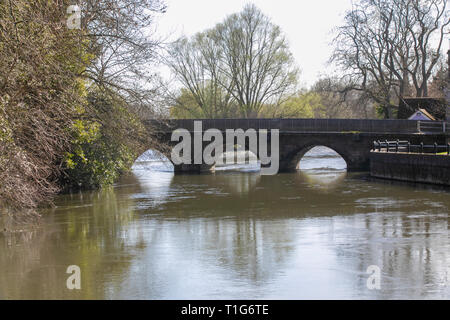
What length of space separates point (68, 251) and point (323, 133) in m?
24.5

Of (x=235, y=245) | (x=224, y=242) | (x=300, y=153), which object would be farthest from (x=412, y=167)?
(x=235, y=245)

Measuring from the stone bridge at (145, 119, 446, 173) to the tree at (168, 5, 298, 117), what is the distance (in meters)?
11.9

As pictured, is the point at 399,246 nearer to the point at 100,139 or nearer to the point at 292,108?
→ the point at 100,139

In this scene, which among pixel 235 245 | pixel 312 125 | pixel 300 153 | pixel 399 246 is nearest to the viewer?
pixel 399 246

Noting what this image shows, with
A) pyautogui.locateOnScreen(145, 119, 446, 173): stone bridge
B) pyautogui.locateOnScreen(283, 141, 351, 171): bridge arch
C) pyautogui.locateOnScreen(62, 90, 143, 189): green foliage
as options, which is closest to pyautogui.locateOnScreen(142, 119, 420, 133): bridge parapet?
pyautogui.locateOnScreen(145, 119, 446, 173): stone bridge

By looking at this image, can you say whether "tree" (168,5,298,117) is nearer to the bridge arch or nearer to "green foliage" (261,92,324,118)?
"green foliage" (261,92,324,118)

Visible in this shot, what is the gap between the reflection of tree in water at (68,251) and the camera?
11383 mm

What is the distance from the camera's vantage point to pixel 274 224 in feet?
59.7

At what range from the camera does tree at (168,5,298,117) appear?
48.5 metres

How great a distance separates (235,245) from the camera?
15.1 metres

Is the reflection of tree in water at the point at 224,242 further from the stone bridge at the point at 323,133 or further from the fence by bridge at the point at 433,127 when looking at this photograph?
the fence by bridge at the point at 433,127

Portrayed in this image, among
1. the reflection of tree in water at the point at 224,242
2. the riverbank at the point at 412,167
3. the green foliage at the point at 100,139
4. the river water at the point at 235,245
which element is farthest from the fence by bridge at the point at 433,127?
the green foliage at the point at 100,139
